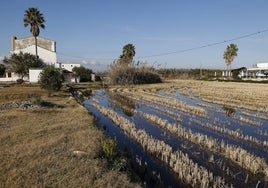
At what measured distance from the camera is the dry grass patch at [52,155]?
8141 millimetres

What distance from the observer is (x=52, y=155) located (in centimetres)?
1031

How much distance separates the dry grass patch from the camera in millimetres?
8141

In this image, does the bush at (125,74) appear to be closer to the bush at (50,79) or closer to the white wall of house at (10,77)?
the white wall of house at (10,77)

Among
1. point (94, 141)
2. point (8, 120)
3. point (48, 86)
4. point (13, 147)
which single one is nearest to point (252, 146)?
point (94, 141)

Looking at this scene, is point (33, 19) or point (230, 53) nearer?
point (33, 19)

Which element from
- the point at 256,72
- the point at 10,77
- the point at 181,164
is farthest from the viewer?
the point at 256,72

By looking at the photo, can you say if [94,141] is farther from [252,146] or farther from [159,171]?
[252,146]

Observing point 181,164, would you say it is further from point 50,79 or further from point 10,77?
point 10,77

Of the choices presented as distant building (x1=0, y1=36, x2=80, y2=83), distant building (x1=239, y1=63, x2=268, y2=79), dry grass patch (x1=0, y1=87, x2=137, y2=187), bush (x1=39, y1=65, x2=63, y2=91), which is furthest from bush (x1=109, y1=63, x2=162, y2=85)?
dry grass patch (x1=0, y1=87, x2=137, y2=187)

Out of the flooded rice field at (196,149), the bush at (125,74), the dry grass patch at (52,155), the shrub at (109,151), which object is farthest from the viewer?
the bush at (125,74)

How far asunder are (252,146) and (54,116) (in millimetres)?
11419

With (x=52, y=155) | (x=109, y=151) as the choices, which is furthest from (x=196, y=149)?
(x=52, y=155)

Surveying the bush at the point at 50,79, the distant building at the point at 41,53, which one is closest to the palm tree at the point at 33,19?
the distant building at the point at 41,53

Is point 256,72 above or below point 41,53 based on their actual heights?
below
